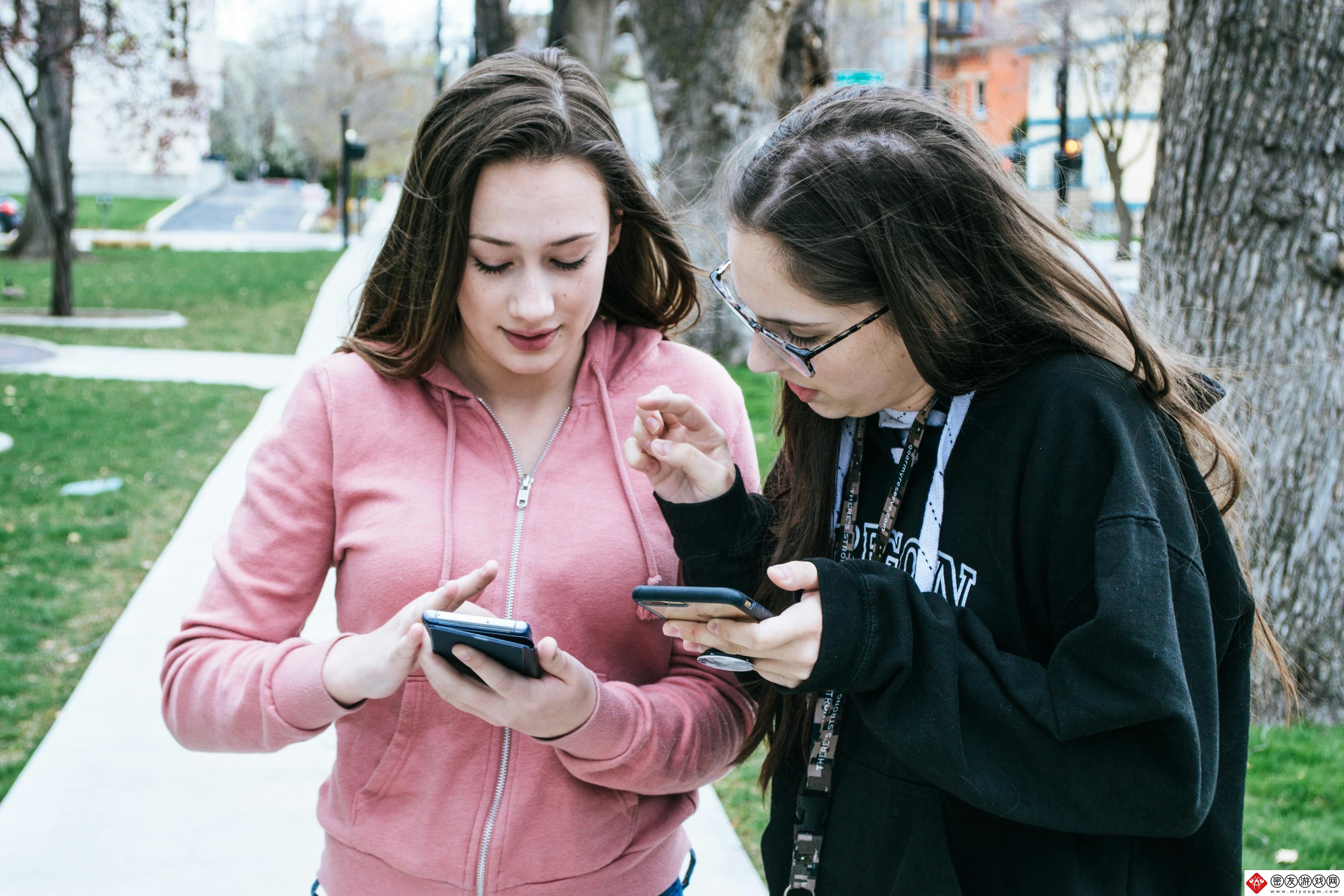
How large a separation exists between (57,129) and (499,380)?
741 inches

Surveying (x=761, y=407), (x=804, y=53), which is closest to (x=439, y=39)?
(x=804, y=53)

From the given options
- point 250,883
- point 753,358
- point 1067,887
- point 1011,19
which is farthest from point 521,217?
point 1011,19

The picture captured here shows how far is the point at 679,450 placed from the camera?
1.92m

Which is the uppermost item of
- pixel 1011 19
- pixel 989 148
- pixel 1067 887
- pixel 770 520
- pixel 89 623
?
pixel 1011 19

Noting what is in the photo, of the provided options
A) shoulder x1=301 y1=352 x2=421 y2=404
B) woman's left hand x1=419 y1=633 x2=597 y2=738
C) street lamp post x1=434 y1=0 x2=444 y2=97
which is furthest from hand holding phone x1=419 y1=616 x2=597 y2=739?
street lamp post x1=434 y1=0 x2=444 y2=97

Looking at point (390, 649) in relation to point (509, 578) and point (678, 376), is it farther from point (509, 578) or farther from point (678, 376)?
point (678, 376)

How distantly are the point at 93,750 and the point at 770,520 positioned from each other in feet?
11.0

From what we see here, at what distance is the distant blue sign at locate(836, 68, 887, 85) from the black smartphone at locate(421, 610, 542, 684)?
995mm

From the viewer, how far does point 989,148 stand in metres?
1.79

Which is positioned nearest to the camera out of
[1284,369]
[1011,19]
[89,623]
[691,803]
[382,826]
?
[382,826]

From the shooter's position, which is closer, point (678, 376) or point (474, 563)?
point (474, 563)

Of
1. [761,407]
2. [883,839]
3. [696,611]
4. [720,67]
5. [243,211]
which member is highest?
[720,67]

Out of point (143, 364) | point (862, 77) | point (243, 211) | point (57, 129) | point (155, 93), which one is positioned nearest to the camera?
point (862, 77)

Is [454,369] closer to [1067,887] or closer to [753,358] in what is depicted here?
[753,358]
